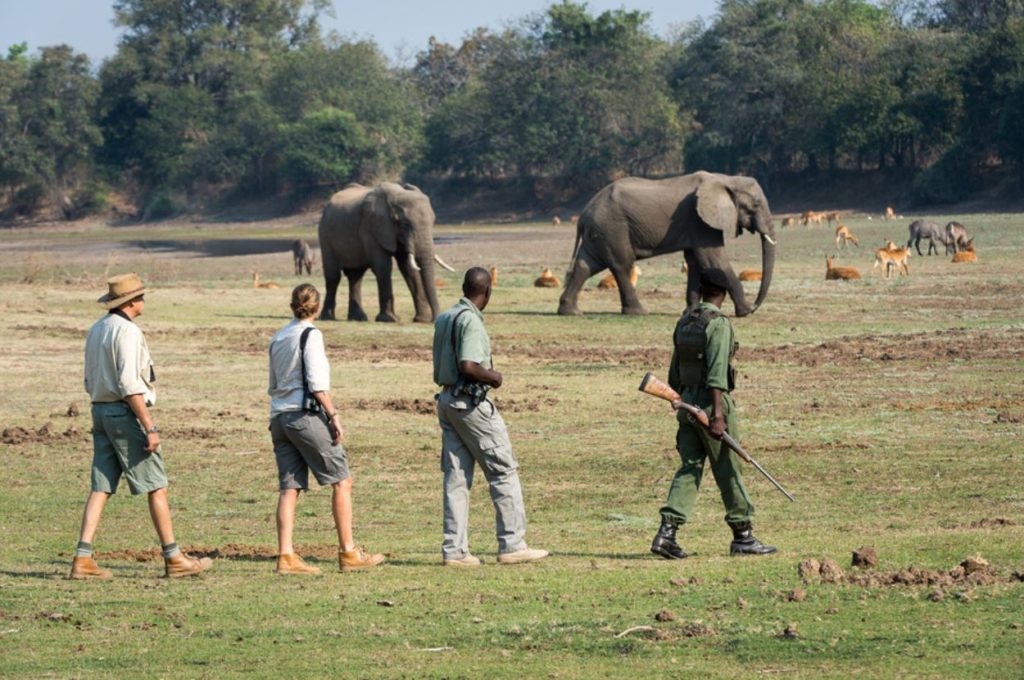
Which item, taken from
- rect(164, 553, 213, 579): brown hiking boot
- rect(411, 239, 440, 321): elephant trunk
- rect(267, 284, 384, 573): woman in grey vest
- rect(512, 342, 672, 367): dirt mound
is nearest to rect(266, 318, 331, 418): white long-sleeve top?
rect(267, 284, 384, 573): woman in grey vest

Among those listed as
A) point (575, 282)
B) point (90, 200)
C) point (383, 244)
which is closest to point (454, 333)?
point (383, 244)

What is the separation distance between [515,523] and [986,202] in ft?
203

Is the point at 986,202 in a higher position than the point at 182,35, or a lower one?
lower

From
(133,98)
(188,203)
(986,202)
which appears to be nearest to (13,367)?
(986,202)

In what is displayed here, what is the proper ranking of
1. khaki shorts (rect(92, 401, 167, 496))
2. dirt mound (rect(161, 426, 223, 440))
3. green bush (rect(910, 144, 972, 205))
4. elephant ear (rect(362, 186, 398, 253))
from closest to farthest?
khaki shorts (rect(92, 401, 167, 496))
dirt mound (rect(161, 426, 223, 440))
elephant ear (rect(362, 186, 398, 253))
green bush (rect(910, 144, 972, 205))

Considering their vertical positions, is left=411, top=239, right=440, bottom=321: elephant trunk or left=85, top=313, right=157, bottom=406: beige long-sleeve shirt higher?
left=85, top=313, right=157, bottom=406: beige long-sleeve shirt

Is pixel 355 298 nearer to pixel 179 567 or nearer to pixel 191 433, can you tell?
pixel 191 433

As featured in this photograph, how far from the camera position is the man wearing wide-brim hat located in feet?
32.9

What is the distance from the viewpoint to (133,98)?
359 feet

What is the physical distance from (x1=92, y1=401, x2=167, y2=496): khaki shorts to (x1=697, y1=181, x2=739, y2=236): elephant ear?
19.5 m

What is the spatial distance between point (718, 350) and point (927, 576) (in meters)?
1.83

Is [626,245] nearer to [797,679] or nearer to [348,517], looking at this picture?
[348,517]

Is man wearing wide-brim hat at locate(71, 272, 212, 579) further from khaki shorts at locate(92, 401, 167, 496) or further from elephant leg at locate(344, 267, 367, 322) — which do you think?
elephant leg at locate(344, 267, 367, 322)

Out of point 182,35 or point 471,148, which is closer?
point 471,148
